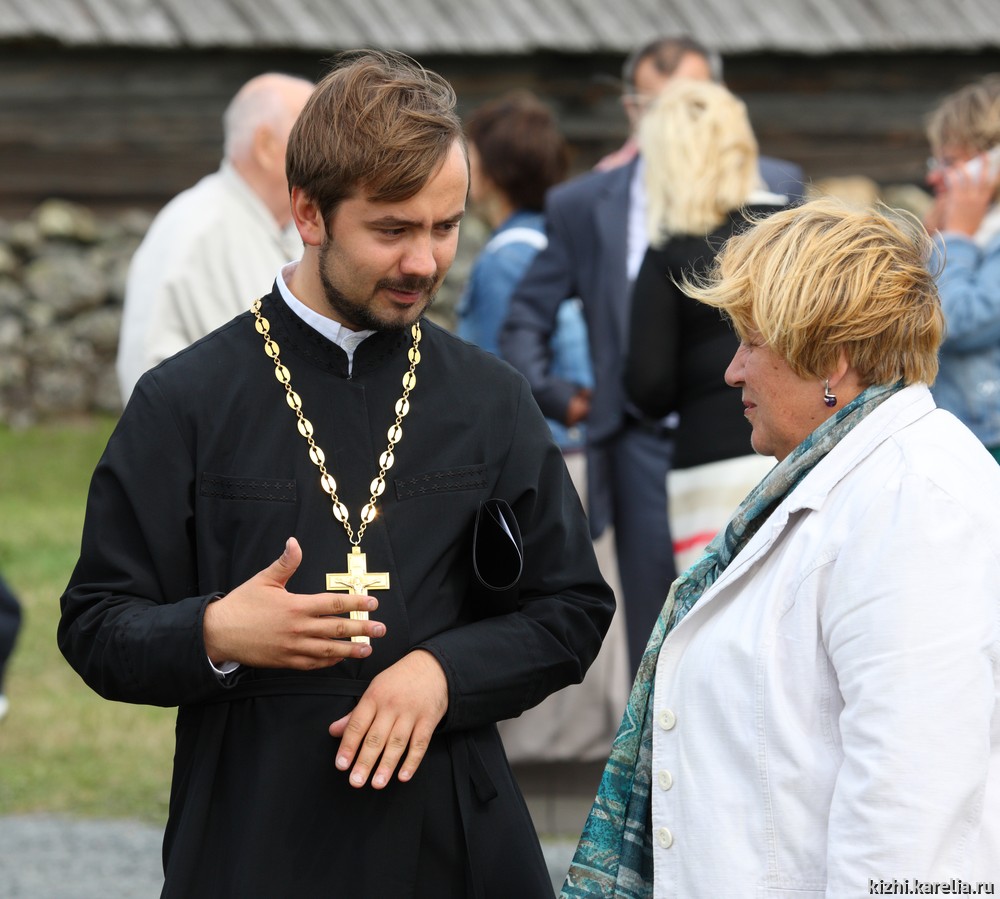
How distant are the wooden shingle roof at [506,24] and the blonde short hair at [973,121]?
6993 millimetres

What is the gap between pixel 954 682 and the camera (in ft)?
6.19

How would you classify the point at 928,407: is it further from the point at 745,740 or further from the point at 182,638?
the point at 182,638

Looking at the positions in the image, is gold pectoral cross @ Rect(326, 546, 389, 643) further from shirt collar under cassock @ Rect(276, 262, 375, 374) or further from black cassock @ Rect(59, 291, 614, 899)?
shirt collar under cassock @ Rect(276, 262, 375, 374)

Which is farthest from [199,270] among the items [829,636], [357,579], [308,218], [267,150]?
[829,636]

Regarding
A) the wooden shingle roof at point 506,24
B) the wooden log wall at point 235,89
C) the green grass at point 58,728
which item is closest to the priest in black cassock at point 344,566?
the green grass at point 58,728

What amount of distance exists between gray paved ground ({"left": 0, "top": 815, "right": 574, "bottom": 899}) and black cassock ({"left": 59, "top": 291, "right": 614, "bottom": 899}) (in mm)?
2419

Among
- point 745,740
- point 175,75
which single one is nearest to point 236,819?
point 745,740

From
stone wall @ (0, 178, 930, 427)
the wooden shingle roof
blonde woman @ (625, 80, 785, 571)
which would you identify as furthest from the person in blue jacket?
stone wall @ (0, 178, 930, 427)

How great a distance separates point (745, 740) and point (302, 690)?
2.04 feet

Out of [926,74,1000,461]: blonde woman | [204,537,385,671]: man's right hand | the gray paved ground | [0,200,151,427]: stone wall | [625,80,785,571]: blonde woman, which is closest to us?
[204,537,385,671]: man's right hand

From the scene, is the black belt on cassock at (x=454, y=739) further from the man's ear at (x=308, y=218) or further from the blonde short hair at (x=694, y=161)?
the blonde short hair at (x=694, y=161)

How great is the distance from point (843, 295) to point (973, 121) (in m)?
2.46

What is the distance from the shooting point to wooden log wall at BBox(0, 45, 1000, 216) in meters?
11.2

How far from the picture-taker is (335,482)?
223 centimetres
